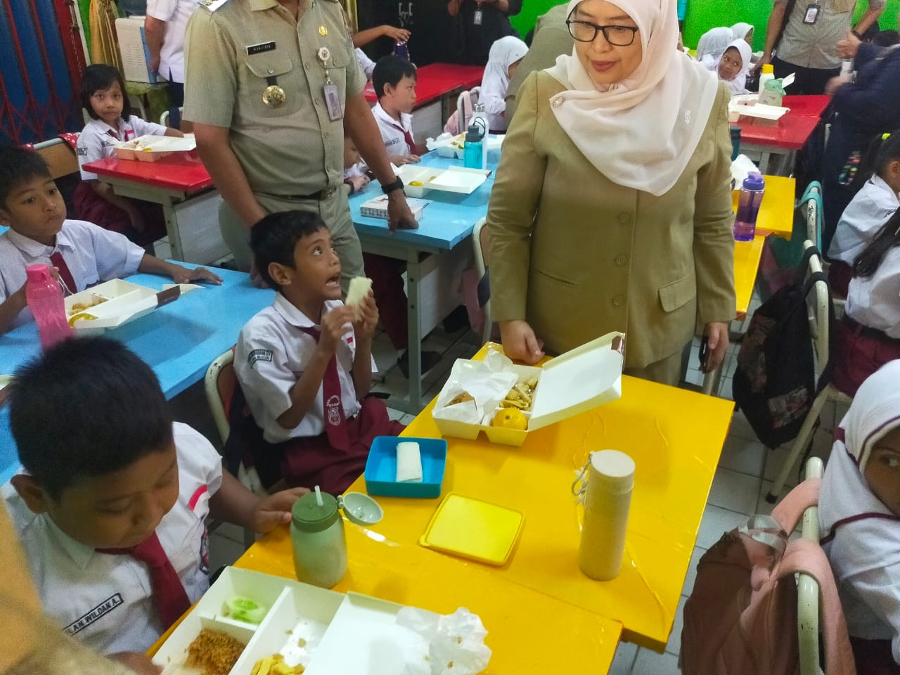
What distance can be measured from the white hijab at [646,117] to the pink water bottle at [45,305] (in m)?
1.37

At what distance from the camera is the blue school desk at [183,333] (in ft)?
5.54

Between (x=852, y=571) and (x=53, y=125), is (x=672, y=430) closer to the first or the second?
(x=852, y=571)

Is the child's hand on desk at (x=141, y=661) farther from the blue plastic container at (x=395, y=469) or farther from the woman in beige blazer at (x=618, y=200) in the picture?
the woman in beige blazer at (x=618, y=200)

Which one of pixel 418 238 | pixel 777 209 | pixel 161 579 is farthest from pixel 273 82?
pixel 777 209

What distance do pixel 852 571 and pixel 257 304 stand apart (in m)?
1.66

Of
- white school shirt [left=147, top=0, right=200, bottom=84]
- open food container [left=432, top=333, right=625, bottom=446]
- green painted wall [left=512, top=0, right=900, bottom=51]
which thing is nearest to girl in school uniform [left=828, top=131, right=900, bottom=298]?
open food container [left=432, top=333, right=625, bottom=446]

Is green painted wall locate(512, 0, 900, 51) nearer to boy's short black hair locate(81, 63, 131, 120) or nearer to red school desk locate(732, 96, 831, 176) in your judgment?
red school desk locate(732, 96, 831, 176)

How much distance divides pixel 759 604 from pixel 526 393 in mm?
610

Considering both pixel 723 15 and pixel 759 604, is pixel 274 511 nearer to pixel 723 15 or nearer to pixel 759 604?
pixel 759 604

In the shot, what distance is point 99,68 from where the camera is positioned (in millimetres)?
3596

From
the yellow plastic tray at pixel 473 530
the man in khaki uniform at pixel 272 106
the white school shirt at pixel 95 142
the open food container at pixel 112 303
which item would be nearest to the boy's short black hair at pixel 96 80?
the white school shirt at pixel 95 142

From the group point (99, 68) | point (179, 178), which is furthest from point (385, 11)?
point (179, 178)

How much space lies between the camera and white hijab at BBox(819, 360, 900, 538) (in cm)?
115

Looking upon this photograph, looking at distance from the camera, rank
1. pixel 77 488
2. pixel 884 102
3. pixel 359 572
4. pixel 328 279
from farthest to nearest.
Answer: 1. pixel 884 102
2. pixel 328 279
3. pixel 359 572
4. pixel 77 488
